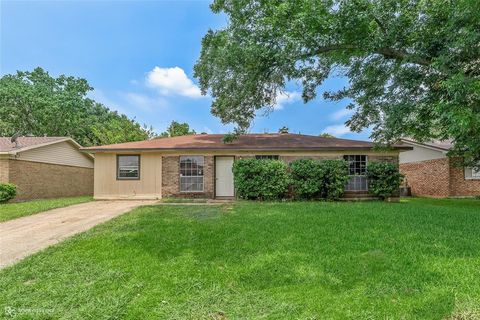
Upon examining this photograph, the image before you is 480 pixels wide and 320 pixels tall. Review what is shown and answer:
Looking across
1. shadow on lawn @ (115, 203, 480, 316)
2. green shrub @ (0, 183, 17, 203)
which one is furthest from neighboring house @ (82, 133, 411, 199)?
shadow on lawn @ (115, 203, 480, 316)

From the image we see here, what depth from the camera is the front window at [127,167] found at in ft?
45.3

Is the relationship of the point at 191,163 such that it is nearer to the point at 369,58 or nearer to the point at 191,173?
the point at 191,173

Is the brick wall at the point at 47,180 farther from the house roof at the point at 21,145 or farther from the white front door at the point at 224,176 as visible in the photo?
the white front door at the point at 224,176

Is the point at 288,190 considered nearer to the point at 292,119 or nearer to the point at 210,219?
the point at 210,219

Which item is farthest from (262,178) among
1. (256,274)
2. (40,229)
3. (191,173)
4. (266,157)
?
(256,274)

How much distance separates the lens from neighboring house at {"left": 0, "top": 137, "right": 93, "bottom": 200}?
14211 mm

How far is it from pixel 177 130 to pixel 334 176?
2080cm

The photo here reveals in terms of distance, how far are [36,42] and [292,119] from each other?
48.2 ft

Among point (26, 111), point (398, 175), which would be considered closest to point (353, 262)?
point (398, 175)

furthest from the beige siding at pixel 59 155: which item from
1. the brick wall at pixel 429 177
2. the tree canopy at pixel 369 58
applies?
the brick wall at pixel 429 177

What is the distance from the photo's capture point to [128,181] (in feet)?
45.2

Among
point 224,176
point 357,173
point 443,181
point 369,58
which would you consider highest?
point 369,58

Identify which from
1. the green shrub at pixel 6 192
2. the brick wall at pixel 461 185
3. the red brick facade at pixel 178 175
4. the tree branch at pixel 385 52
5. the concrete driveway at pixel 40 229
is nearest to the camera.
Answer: the concrete driveway at pixel 40 229

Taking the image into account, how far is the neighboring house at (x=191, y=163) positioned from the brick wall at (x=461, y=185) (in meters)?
5.87
